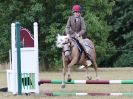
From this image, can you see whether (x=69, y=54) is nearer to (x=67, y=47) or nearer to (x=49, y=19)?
(x=67, y=47)

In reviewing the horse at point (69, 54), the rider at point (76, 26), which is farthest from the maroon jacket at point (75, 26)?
the horse at point (69, 54)

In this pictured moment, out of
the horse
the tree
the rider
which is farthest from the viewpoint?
the tree

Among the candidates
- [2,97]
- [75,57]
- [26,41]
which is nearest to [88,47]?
[75,57]

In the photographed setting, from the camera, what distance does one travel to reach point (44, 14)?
33.1 m

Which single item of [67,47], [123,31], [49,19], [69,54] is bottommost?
[69,54]

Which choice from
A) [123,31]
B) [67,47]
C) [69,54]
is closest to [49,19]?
[123,31]

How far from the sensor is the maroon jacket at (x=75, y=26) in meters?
14.0

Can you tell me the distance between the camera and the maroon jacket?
1403cm

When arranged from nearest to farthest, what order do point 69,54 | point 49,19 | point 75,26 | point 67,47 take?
1. point 67,47
2. point 69,54
3. point 75,26
4. point 49,19

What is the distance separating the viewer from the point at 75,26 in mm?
14094

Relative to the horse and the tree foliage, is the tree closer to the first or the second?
the tree foliage

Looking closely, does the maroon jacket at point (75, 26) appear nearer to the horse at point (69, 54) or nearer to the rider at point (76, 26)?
the rider at point (76, 26)

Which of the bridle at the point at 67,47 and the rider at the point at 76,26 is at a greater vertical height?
the rider at the point at 76,26

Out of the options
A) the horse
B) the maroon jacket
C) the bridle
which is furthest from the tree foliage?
the bridle
